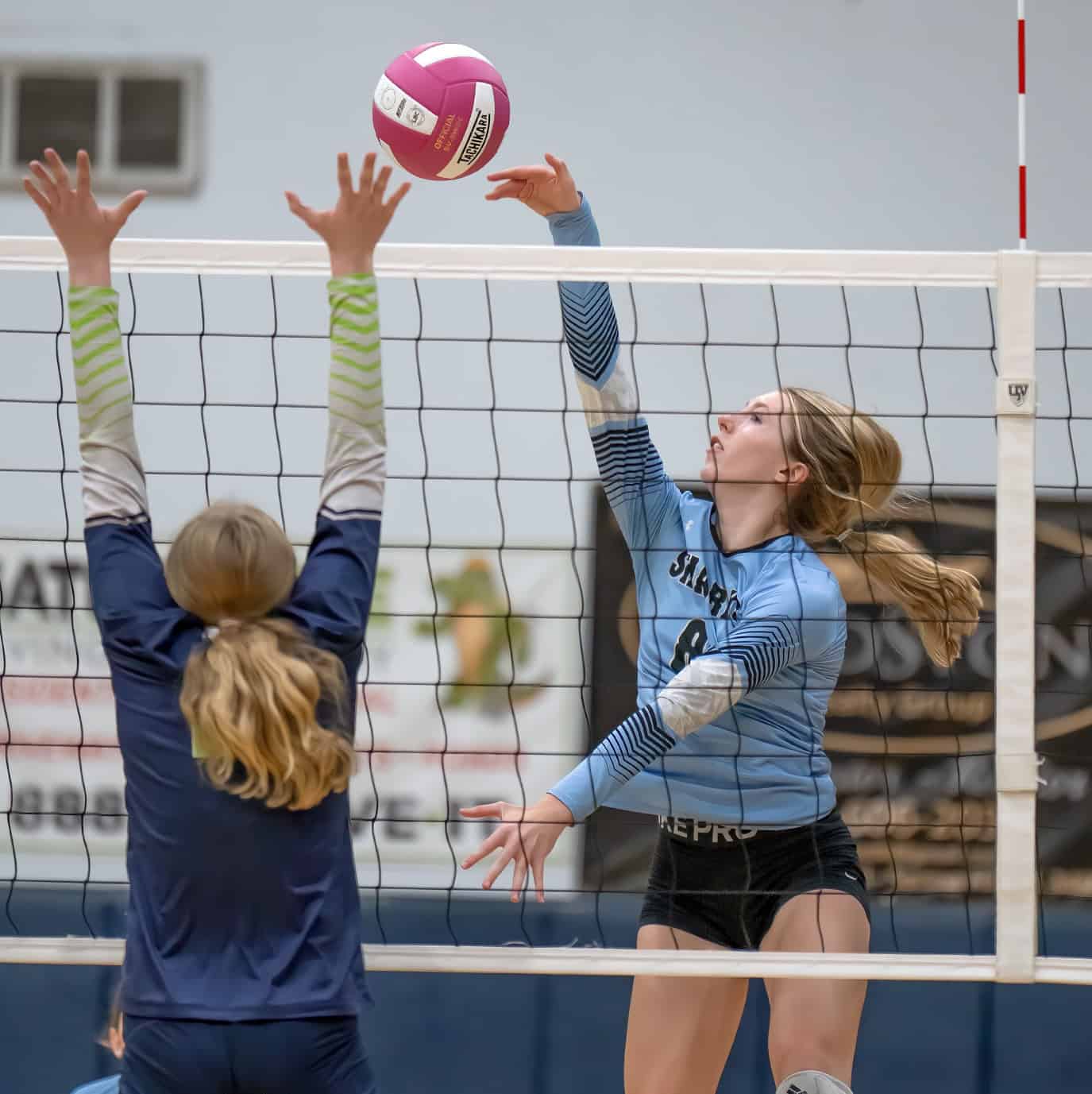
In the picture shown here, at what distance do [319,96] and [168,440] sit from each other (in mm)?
1478

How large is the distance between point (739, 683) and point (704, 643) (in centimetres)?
18

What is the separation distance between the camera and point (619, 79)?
19.5 feet

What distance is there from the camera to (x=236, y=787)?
1854 millimetres

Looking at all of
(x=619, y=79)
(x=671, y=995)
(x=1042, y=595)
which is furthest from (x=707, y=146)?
(x=671, y=995)

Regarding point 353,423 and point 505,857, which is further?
point 505,857

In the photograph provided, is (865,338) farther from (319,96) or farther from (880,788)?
(319,96)

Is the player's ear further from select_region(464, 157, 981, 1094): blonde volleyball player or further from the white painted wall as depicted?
the white painted wall

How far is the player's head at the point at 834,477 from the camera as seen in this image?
2.68m

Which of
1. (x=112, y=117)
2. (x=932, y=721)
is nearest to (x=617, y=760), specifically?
(x=932, y=721)

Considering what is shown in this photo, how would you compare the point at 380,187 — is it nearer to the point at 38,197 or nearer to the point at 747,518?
the point at 38,197

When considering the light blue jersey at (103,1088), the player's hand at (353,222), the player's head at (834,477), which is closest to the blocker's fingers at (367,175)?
the player's hand at (353,222)

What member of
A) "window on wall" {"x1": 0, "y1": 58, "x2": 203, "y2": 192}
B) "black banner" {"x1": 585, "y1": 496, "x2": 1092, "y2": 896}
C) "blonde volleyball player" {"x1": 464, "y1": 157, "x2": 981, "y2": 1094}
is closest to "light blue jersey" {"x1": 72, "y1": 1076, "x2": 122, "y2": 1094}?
"blonde volleyball player" {"x1": 464, "y1": 157, "x2": 981, "y2": 1094}

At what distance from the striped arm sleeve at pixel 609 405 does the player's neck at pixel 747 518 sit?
0.33 feet

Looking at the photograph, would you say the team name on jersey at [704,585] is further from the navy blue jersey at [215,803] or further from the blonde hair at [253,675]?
the blonde hair at [253,675]
